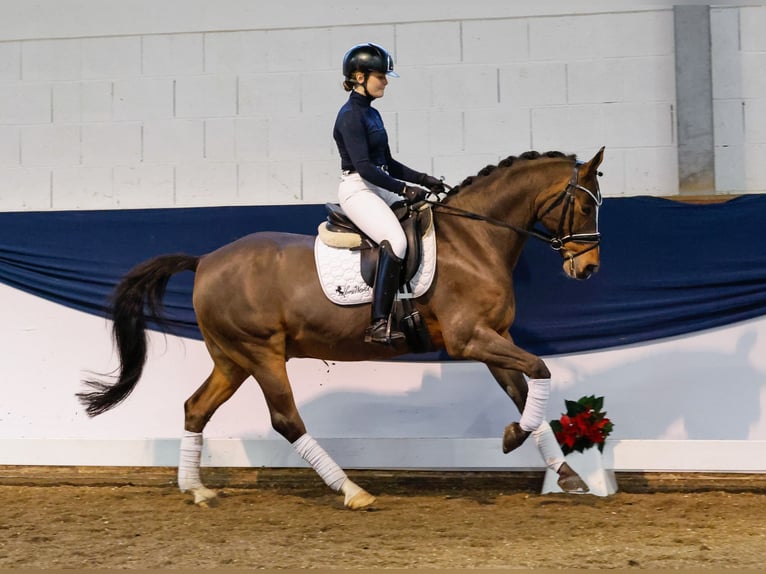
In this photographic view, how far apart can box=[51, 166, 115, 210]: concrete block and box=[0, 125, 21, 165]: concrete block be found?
0.92ft

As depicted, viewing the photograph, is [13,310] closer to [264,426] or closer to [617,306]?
[264,426]

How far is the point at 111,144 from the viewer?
6.16 m

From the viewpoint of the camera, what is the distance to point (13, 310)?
19.7 feet

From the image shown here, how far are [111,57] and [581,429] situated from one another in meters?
3.73

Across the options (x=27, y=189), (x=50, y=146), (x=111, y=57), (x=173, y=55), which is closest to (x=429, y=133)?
(x=173, y=55)

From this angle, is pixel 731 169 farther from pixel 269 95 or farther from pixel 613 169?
pixel 269 95

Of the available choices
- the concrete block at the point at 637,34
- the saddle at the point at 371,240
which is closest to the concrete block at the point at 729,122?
the concrete block at the point at 637,34

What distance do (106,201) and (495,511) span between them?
10.5ft

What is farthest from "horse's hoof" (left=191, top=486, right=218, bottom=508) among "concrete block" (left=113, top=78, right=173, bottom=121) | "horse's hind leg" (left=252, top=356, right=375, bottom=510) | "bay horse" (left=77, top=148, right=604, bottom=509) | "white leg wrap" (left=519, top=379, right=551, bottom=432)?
"concrete block" (left=113, top=78, right=173, bottom=121)

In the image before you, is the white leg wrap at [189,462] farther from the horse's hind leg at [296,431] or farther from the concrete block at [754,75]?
the concrete block at [754,75]

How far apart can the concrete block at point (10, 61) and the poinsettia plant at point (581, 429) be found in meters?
4.07

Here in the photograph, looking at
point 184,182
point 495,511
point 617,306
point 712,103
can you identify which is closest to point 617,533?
point 495,511

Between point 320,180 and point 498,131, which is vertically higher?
point 498,131

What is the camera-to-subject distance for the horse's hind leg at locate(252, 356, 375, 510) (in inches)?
185
